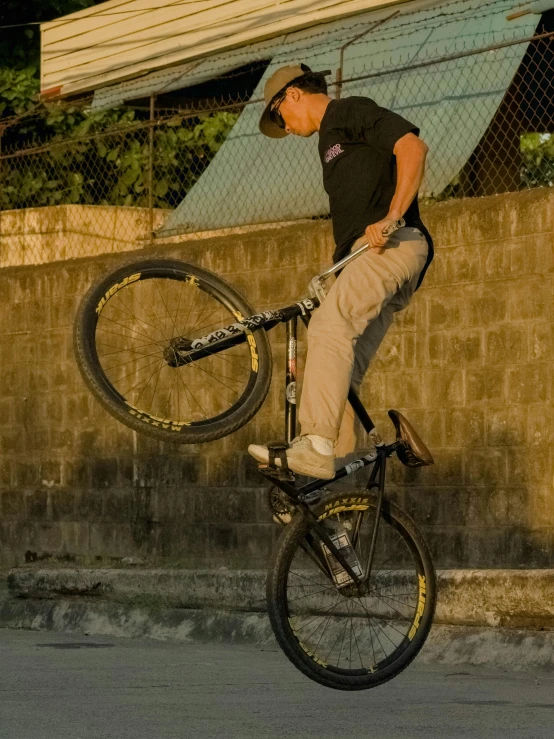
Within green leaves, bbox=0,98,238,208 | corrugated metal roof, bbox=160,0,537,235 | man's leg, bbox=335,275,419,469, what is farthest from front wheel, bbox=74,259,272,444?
man's leg, bbox=335,275,419,469

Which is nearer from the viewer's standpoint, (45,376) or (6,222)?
(45,376)

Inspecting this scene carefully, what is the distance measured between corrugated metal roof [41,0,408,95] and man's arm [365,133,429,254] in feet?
28.9

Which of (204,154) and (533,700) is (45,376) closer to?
(204,154)

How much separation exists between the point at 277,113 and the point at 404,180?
657 mm

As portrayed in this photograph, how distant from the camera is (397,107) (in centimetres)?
1296

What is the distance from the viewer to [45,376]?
14.0 metres

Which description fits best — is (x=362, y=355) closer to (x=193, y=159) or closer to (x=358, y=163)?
(x=358, y=163)

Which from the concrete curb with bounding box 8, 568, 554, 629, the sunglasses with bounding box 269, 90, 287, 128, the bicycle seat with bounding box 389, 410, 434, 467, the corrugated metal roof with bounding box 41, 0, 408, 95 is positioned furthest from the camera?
the corrugated metal roof with bounding box 41, 0, 408, 95

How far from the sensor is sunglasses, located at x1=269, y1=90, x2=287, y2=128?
657 cm

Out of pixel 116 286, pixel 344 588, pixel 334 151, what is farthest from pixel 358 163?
pixel 344 588

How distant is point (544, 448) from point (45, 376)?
500cm

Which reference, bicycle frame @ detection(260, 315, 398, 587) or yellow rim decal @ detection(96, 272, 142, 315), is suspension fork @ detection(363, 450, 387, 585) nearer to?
bicycle frame @ detection(260, 315, 398, 587)

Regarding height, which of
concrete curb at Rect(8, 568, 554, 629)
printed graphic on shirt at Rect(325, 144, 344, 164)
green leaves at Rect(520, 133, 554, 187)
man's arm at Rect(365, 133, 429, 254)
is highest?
green leaves at Rect(520, 133, 554, 187)

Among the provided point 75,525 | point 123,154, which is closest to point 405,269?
point 75,525
